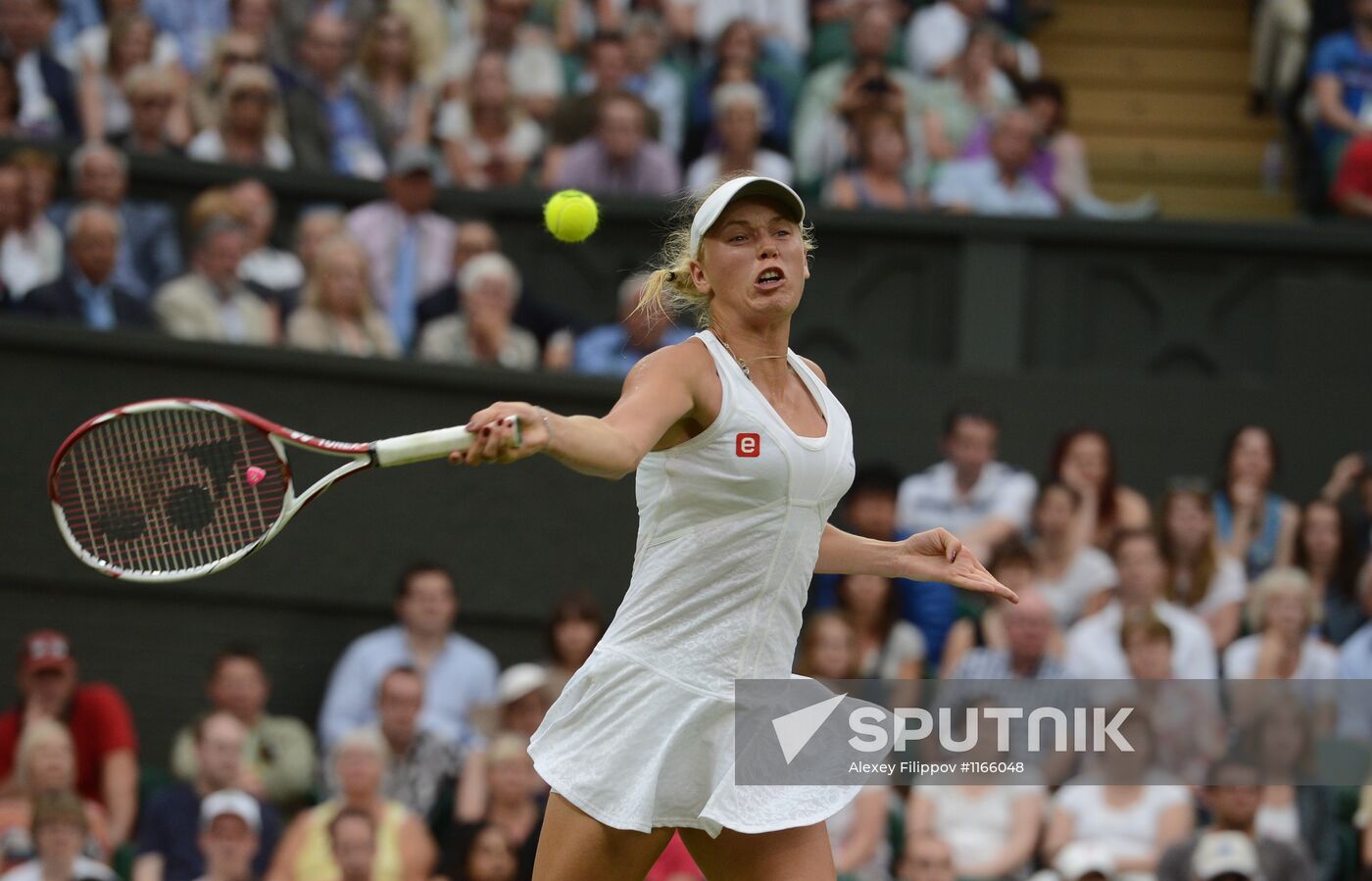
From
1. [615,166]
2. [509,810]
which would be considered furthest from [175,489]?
[615,166]

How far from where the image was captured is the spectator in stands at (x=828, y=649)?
8555mm

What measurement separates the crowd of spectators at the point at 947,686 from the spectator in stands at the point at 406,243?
154cm

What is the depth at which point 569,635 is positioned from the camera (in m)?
8.91

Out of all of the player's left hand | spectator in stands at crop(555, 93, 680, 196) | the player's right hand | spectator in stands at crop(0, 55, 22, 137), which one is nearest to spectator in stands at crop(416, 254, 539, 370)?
spectator in stands at crop(555, 93, 680, 196)

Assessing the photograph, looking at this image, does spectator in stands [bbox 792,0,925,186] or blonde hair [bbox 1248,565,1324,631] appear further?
spectator in stands [bbox 792,0,925,186]

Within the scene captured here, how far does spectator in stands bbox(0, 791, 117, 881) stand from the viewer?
7.92 m

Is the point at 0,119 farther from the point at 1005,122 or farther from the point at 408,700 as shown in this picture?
the point at 1005,122

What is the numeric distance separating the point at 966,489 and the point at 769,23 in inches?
127

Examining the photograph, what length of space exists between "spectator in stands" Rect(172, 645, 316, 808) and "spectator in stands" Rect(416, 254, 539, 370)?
1.75 metres

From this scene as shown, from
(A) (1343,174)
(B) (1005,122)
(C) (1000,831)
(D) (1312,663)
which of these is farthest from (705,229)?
(A) (1343,174)

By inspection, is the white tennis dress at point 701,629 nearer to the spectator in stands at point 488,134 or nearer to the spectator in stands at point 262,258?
the spectator in stands at point 262,258

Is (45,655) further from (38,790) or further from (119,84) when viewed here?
(119,84)

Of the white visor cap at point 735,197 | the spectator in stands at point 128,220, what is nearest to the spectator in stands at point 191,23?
the spectator in stands at point 128,220

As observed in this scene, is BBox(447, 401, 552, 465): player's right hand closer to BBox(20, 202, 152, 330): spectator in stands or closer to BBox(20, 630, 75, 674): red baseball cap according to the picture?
BBox(20, 630, 75, 674): red baseball cap
